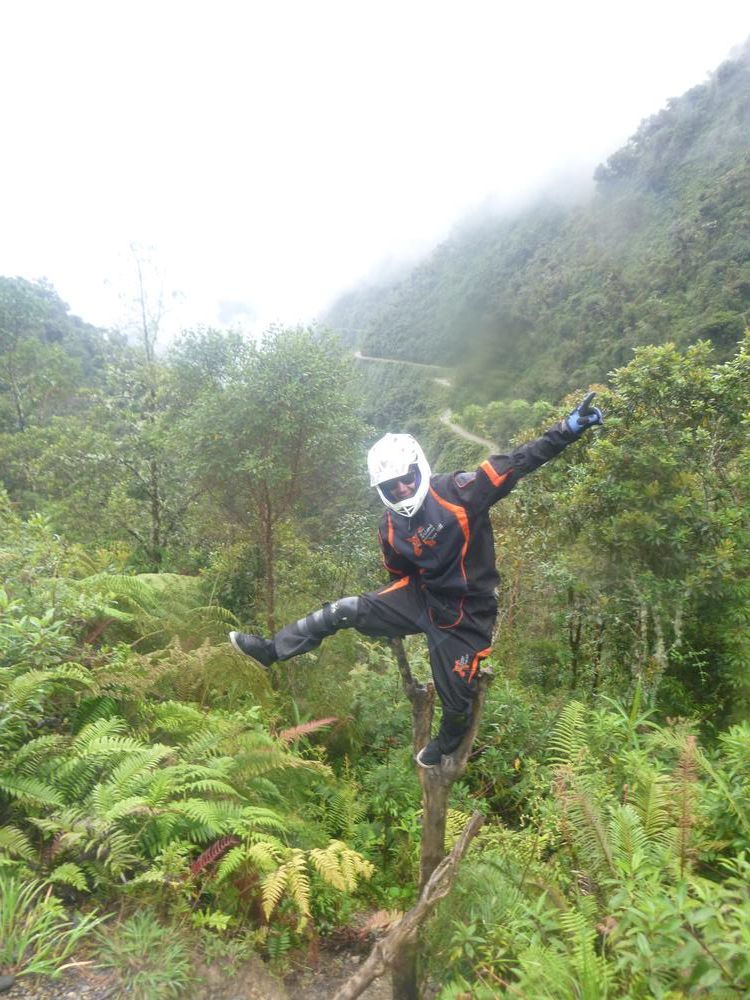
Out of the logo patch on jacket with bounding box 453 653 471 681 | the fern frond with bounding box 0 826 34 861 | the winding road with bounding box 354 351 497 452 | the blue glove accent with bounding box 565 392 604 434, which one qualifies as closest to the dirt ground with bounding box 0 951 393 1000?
the fern frond with bounding box 0 826 34 861

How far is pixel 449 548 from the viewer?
3629mm

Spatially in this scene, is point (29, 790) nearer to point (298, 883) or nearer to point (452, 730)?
point (298, 883)

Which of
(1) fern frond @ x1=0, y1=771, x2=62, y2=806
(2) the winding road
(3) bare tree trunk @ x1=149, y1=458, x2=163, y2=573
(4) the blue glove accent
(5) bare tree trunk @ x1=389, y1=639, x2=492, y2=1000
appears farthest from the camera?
(2) the winding road

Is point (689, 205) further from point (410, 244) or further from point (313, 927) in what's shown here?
point (313, 927)

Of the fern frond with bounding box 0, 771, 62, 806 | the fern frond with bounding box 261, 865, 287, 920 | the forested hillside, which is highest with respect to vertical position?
the forested hillside

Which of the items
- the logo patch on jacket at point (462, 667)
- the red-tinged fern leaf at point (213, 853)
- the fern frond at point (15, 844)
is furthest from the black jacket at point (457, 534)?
the fern frond at point (15, 844)

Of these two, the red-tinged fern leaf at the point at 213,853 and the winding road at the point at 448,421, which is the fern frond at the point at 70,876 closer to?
the red-tinged fern leaf at the point at 213,853

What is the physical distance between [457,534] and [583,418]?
3.63 ft

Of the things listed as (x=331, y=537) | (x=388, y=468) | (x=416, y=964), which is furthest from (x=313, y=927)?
(x=331, y=537)

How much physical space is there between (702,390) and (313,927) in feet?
21.9

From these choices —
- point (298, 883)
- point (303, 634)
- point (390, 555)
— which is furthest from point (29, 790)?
point (390, 555)

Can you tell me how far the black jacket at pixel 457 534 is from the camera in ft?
11.6

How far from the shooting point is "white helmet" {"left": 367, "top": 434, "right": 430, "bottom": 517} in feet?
11.9

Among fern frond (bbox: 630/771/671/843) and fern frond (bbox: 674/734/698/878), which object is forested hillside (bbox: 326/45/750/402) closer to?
fern frond (bbox: 630/771/671/843)
